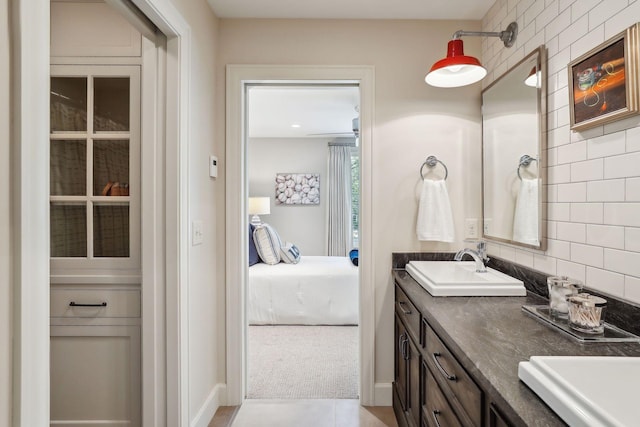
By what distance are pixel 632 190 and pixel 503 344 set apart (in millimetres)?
647

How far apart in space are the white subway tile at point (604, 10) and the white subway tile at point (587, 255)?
2.59ft

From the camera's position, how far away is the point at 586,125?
1.25 meters

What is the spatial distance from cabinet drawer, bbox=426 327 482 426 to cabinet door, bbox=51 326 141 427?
135cm

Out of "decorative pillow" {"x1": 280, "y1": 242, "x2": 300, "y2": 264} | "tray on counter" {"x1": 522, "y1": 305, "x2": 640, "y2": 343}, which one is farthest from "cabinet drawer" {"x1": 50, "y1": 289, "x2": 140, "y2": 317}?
"decorative pillow" {"x1": 280, "y1": 242, "x2": 300, "y2": 264}

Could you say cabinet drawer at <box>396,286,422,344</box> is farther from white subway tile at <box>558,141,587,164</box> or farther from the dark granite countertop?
white subway tile at <box>558,141,587,164</box>

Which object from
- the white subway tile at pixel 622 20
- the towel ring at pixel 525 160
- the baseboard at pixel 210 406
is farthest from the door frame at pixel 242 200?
the white subway tile at pixel 622 20

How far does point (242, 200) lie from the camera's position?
7.13ft

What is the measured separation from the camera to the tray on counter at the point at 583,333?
1003mm

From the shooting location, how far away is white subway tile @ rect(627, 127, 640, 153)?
107 centimetres

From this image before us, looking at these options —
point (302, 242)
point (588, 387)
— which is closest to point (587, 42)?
point (588, 387)

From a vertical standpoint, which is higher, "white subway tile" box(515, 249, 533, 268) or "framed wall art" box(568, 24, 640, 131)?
"framed wall art" box(568, 24, 640, 131)

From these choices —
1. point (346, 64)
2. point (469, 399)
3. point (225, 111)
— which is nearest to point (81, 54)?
point (225, 111)

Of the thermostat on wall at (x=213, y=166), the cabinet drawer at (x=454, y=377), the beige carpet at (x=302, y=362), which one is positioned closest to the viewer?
the cabinet drawer at (x=454, y=377)

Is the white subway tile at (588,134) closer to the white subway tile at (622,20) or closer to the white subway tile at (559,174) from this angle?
the white subway tile at (559,174)
